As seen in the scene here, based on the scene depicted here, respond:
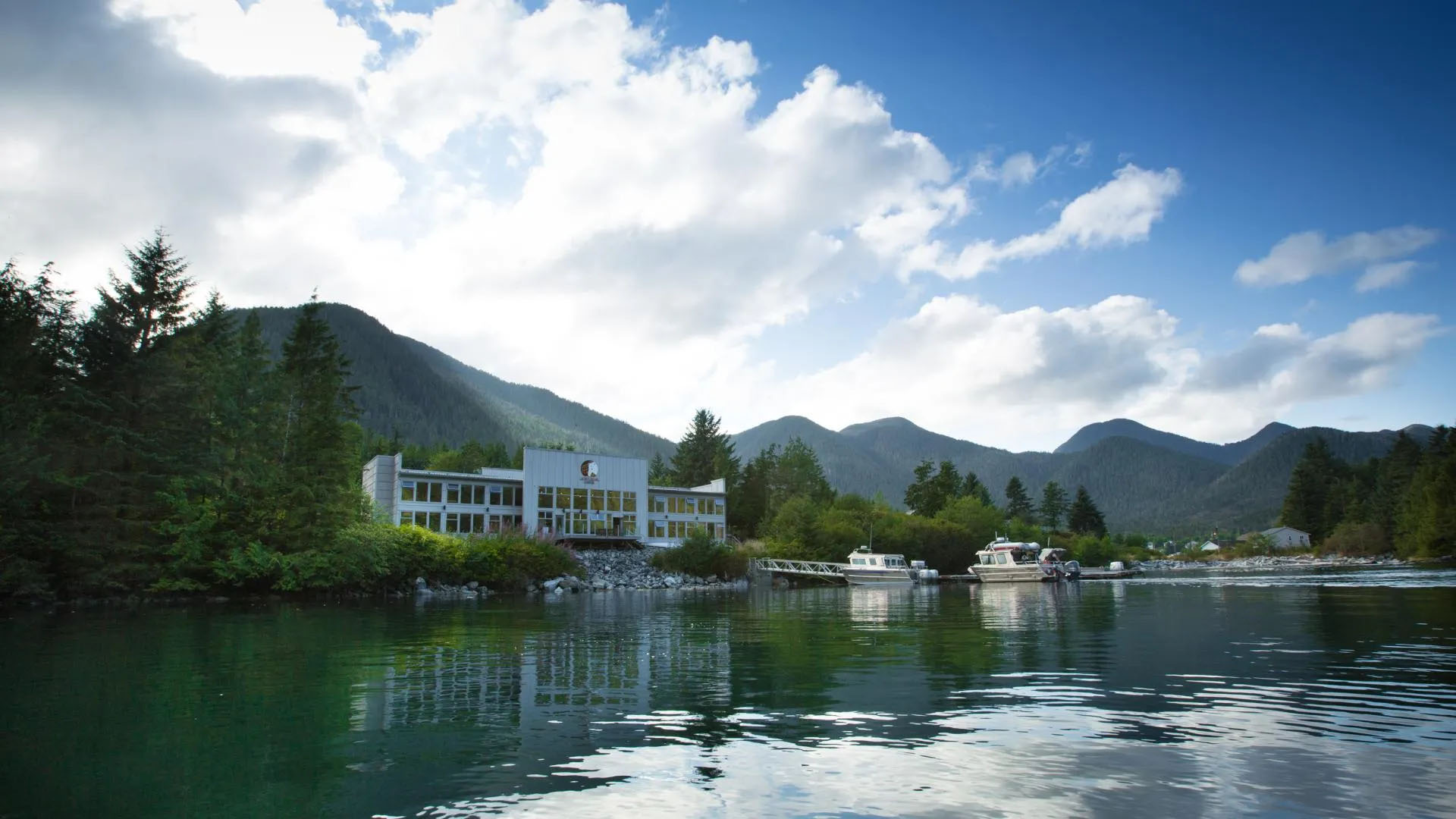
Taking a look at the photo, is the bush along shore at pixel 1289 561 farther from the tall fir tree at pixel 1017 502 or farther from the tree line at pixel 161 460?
the tree line at pixel 161 460

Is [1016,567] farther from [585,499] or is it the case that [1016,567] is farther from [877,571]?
[585,499]

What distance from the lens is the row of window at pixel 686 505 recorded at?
262 feet

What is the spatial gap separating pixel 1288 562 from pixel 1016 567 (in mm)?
70456

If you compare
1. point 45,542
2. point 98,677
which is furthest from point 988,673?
point 45,542

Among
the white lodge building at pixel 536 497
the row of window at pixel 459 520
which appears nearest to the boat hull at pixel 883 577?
the white lodge building at pixel 536 497

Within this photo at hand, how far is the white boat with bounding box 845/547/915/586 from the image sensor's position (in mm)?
67000

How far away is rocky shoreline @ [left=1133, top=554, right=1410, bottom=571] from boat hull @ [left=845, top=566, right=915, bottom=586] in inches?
2175

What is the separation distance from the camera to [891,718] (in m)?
9.75

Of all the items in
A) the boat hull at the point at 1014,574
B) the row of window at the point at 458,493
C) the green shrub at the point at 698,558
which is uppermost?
the row of window at the point at 458,493

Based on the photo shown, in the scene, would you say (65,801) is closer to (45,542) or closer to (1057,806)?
(1057,806)

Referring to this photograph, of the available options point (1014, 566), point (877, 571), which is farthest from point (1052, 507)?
point (877, 571)

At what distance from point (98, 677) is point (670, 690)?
9.16 metres

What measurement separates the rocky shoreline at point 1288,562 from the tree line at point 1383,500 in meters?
1.78

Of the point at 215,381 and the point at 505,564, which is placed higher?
the point at 215,381
